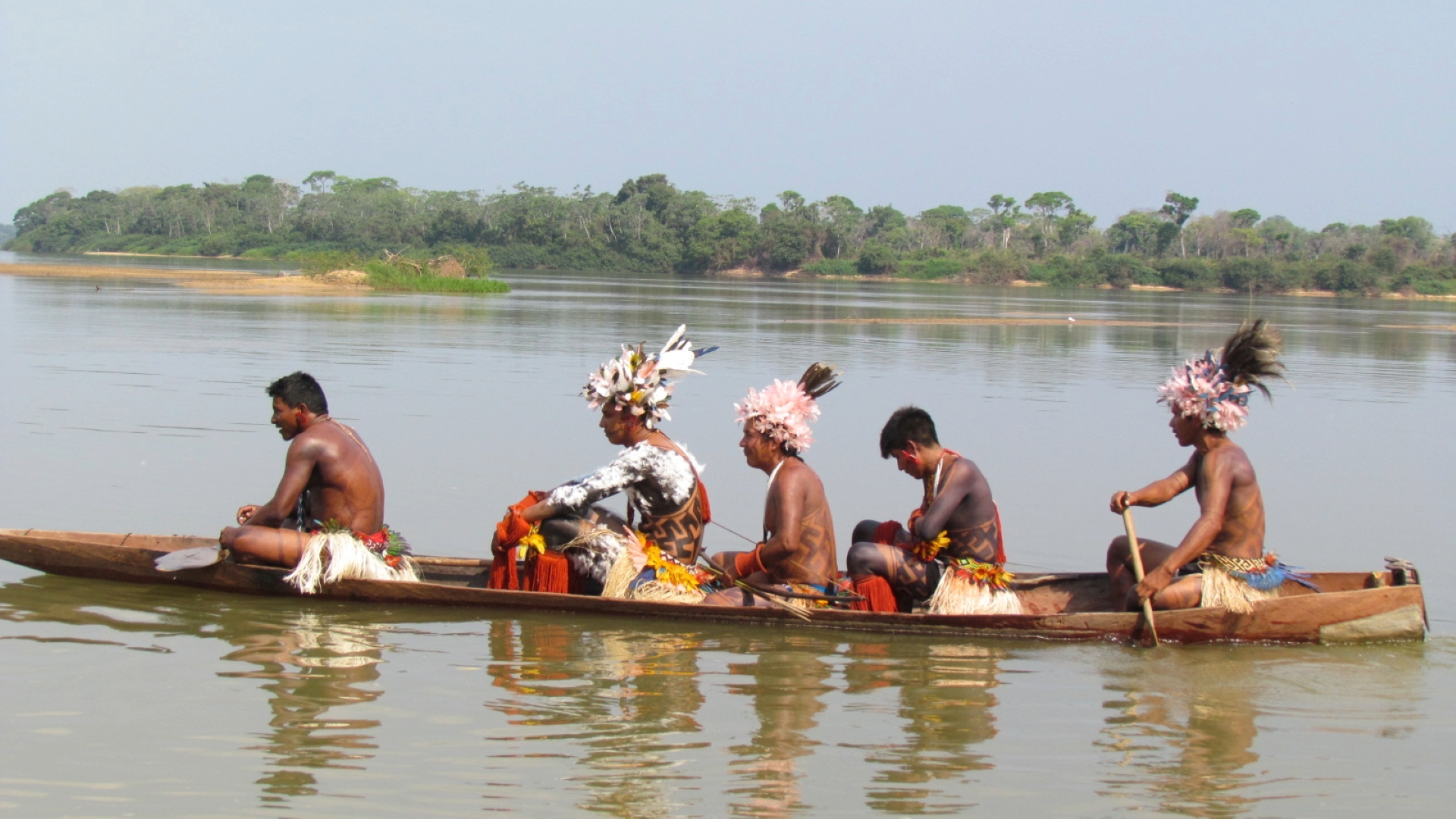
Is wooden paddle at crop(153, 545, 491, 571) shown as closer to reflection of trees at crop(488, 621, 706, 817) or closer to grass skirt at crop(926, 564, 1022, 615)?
reflection of trees at crop(488, 621, 706, 817)

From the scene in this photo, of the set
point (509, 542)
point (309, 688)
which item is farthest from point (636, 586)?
point (309, 688)

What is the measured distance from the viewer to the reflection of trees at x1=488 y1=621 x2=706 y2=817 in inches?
182

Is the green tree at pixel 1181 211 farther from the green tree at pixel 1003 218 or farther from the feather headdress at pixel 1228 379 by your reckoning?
the feather headdress at pixel 1228 379

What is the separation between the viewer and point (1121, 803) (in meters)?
4.58

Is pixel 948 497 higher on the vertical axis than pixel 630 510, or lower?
higher

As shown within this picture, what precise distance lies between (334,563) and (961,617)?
10.2ft

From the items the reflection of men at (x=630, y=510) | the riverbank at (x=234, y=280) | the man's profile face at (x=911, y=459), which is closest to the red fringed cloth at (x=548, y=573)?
the reflection of men at (x=630, y=510)

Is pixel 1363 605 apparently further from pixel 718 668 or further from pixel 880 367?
pixel 880 367

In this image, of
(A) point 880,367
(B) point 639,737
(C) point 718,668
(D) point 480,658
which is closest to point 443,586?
(D) point 480,658

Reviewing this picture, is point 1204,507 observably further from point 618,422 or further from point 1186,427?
point 618,422

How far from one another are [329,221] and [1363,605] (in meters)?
96.9

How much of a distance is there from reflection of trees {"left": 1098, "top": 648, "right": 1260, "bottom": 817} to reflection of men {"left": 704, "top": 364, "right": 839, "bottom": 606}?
4.94 ft

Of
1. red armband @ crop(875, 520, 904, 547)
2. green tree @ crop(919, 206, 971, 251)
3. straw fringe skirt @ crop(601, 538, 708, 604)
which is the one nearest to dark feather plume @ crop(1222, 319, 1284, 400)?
red armband @ crop(875, 520, 904, 547)

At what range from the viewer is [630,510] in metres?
6.98
